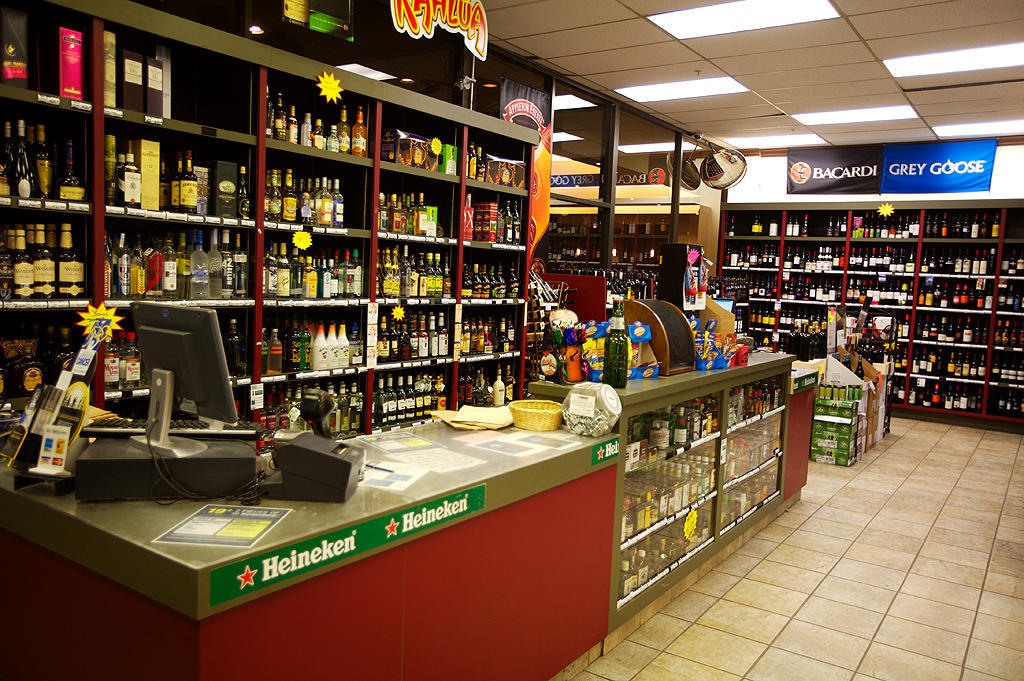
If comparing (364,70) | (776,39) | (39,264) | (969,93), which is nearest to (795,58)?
(776,39)

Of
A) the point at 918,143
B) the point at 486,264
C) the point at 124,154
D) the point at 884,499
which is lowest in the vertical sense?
the point at 884,499

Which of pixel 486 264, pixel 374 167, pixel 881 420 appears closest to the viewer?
pixel 374 167

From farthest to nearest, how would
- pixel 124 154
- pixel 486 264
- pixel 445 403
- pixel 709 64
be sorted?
pixel 709 64, pixel 486 264, pixel 445 403, pixel 124 154

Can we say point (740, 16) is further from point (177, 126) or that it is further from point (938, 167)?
point (938, 167)

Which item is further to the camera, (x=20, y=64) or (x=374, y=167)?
(x=374, y=167)

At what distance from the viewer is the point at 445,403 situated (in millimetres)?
5266

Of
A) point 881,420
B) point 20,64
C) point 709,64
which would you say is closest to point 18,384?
point 20,64

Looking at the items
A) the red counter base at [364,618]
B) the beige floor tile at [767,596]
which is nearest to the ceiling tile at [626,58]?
the beige floor tile at [767,596]

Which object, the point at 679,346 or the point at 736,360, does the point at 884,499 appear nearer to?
the point at 736,360

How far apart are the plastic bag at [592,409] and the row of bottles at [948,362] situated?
28.0 ft

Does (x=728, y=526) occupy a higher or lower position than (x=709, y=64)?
lower

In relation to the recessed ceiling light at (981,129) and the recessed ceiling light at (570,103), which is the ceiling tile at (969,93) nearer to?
the recessed ceiling light at (981,129)

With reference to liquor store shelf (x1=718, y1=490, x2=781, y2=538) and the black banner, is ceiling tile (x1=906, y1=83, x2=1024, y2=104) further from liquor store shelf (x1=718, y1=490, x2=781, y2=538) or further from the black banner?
liquor store shelf (x1=718, y1=490, x2=781, y2=538)

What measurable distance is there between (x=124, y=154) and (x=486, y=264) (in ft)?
9.68
